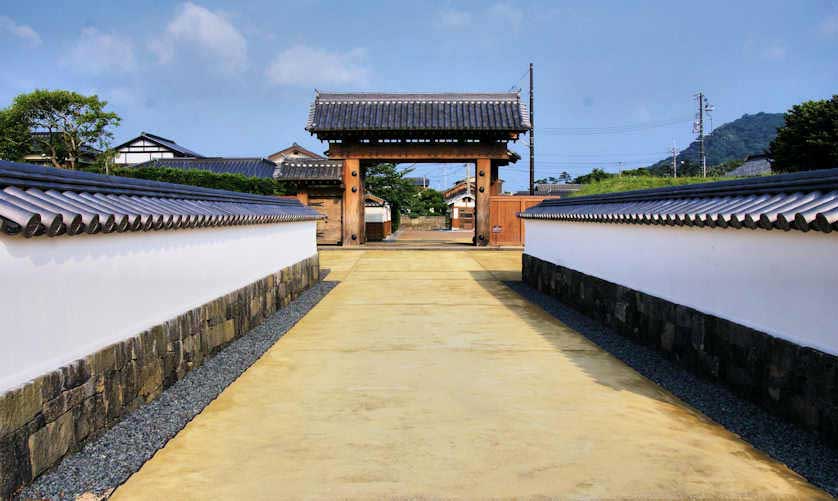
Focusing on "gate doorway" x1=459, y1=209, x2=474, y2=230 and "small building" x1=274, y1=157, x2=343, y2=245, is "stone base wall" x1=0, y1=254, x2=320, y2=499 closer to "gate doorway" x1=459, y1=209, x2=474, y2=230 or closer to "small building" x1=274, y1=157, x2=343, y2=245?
"small building" x1=274, y1=157, x2=343, y2=245

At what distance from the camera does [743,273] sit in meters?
5.27

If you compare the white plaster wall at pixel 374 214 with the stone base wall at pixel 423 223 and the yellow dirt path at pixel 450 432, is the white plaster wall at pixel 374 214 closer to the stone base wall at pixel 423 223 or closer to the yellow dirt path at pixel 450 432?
the stone base wall at pixel 423 223

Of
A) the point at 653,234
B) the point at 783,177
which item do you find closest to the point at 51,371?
the point at 783,177

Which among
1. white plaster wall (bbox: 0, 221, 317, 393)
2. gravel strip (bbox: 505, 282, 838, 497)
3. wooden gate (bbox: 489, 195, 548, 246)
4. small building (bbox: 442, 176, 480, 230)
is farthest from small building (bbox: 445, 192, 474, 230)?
white plaster wall (bbox: 0, 221, 317, 393)

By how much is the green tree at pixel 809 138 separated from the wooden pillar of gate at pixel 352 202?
19.3 metres

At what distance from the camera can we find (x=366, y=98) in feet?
81.7

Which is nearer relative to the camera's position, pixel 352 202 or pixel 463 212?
pixel 352 202

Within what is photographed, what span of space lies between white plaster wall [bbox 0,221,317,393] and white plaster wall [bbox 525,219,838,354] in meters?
5.08

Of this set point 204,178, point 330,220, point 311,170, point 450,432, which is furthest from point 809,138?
point 450,432

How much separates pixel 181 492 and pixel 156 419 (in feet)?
4.66

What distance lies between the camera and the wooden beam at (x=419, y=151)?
2417 cm

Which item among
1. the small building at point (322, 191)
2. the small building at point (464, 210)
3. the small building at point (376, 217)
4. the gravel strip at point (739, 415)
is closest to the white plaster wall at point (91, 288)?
the gravel strip at point (739, 415)

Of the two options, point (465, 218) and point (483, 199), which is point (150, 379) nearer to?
point (483, 199)

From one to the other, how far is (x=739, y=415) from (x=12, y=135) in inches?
1500
